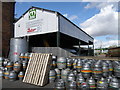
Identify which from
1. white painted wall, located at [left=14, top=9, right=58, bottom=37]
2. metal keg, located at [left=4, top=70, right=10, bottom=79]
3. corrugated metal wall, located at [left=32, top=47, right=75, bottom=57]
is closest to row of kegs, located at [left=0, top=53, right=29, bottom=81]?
metal keg, located at [left=4, top=70, right=10, bottom=79]

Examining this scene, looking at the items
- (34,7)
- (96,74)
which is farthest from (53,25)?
(96,74)

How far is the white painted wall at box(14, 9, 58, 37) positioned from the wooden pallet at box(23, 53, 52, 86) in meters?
8.92

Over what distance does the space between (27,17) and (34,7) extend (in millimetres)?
2230

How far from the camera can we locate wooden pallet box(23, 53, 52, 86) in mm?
6304

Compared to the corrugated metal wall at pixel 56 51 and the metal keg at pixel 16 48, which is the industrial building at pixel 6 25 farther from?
the metal keg at pixel 16 48

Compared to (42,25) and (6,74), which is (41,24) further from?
(6,74)

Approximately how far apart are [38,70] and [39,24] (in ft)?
38.1

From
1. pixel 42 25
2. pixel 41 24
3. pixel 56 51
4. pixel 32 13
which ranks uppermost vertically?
pixel 32 13

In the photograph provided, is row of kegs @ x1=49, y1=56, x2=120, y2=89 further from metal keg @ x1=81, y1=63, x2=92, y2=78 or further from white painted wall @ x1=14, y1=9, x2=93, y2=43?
white painted wall @ x1=14, y1=9, x2=93, y2=43

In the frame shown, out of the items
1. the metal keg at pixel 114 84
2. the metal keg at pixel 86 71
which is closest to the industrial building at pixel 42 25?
the metal keg at pixel 86 71

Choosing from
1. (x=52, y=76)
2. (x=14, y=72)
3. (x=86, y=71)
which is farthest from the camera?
(x=14, y=72)

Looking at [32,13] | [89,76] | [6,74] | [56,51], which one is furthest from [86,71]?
[32,13]

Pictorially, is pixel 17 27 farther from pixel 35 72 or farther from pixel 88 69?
pixel 88 69

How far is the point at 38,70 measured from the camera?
21.6 ft
